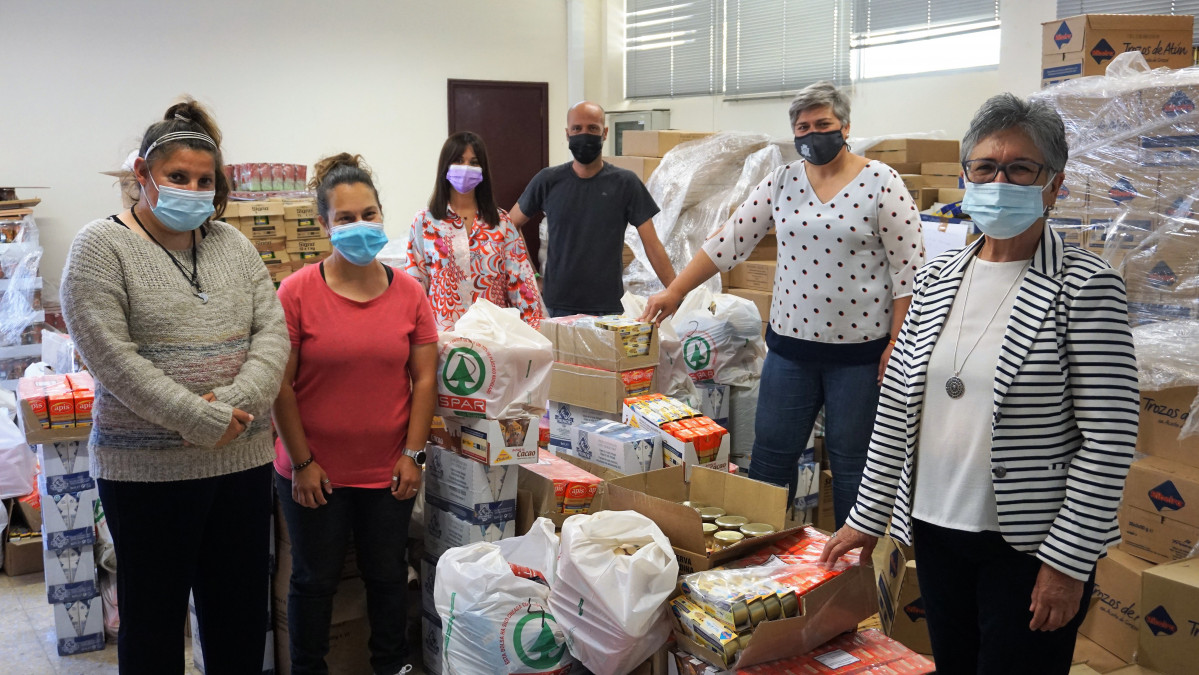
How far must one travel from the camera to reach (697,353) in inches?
133

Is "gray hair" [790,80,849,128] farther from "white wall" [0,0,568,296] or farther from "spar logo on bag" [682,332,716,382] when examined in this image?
"white wall" [0,0,568,296]

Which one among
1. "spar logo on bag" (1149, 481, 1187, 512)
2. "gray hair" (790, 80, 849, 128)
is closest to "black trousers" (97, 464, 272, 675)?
"gray hair" (790, 80, 849, 128)

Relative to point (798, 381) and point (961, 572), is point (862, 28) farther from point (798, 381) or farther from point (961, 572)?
point (961, 572)

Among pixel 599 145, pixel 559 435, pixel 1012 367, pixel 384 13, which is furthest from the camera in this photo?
pixel 384 13

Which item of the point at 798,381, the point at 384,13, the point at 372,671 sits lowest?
the point at 372,671

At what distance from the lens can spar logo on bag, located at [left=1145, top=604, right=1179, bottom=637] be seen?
242 centimetres

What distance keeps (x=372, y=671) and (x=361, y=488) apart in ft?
2.07

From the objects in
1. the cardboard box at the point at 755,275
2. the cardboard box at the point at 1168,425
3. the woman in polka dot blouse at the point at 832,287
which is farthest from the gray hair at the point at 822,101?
the cardboard box at the point at 755,275

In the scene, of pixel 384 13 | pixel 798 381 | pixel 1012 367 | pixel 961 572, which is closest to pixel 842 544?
pixel 961 572

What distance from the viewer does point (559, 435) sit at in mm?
3016

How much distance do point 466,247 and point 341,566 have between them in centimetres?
133

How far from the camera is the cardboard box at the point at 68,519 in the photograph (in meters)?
2.75

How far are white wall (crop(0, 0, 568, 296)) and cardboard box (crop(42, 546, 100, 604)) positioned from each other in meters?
3.66

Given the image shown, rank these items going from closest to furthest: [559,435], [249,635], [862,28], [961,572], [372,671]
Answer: [961,572] → [249,635] → [372,671] → [559,435] → [862,28]
